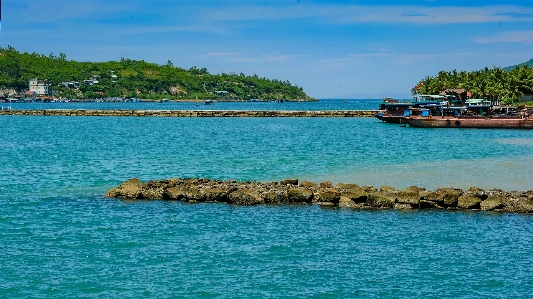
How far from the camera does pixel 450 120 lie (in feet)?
322

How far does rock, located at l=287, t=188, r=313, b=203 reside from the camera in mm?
30953

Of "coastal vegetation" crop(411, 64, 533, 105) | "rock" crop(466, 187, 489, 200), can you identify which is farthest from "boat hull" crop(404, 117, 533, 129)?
"rock" crop(466, 187, 489, 200)

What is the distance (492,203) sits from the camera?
1150 inches

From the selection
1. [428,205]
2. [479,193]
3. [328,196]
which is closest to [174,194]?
[328,196]

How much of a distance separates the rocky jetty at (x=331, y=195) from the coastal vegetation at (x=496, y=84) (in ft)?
354

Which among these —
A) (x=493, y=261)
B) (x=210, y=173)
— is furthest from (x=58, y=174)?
(x=493, y=261)

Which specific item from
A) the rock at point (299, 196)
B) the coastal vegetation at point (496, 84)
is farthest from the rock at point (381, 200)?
the coastal vegetation at point (496, 84)

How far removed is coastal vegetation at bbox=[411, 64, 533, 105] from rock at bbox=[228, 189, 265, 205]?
111 meters

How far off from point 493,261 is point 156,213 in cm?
1333

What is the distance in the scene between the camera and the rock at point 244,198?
30.8 m

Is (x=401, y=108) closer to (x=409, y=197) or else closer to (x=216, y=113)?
(x=216, y=113)

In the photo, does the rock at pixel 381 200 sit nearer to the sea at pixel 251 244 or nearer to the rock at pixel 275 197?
the sea at pixel 251 244

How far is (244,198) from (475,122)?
239 feet

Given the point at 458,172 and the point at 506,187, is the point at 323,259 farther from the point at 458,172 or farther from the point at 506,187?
the point at 458,172
